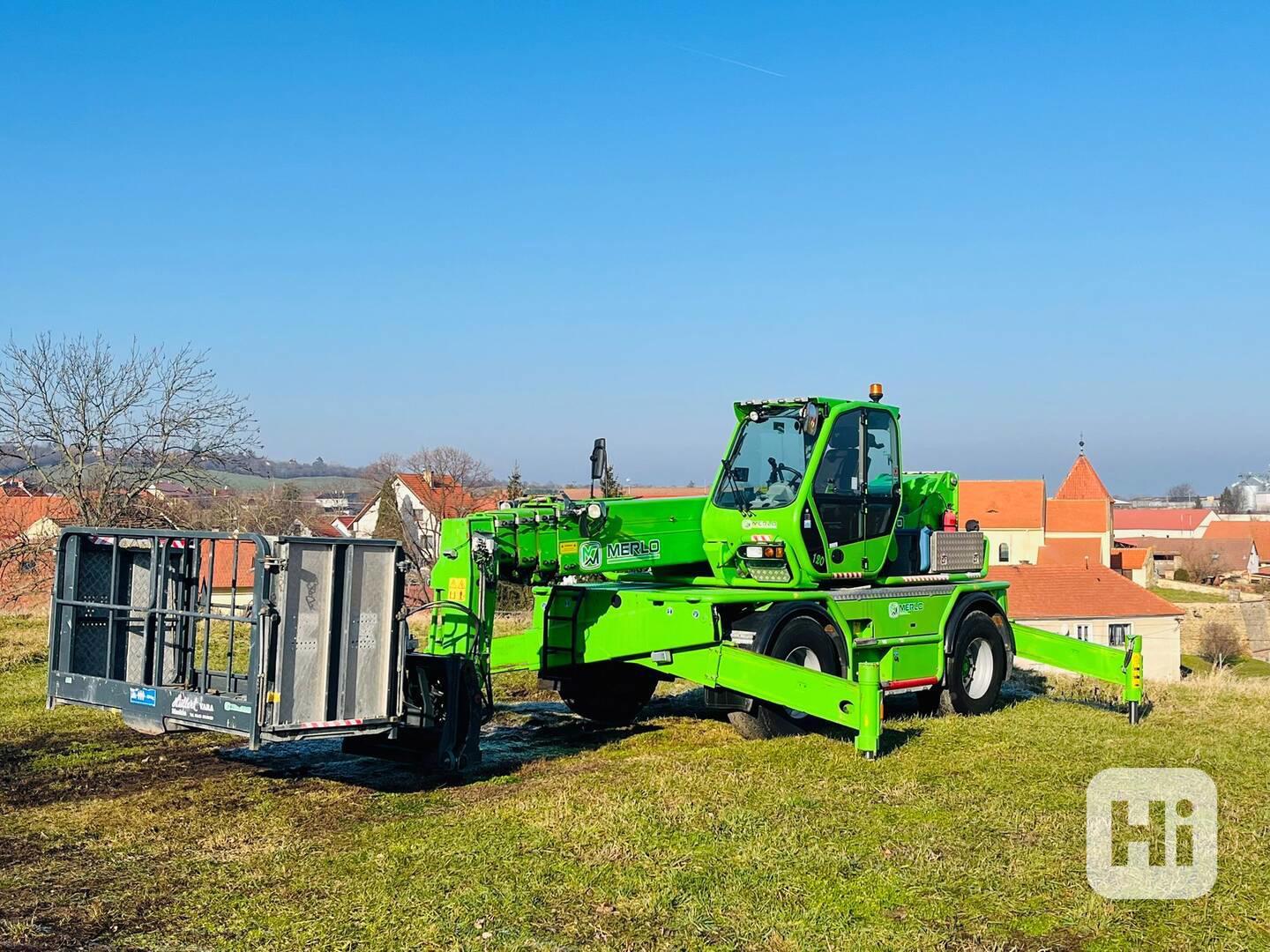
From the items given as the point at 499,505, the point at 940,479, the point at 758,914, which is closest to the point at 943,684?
the point at 940,479

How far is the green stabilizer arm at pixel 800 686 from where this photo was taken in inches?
370

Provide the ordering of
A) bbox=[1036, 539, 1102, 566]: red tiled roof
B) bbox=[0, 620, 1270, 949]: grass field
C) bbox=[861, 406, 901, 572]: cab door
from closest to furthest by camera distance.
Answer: bbox=[0, 620, 1270, 949]: grass field, bbox=[861, 406, 901, 572]: cab door, bbox=[1036, 539, 1102, 566]: red tiled roof

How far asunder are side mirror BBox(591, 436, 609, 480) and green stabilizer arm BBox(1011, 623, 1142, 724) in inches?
191

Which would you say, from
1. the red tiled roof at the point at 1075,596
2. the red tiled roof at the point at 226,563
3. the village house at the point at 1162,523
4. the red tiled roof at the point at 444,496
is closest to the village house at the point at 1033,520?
the red tiled roof at the point at 1075,596

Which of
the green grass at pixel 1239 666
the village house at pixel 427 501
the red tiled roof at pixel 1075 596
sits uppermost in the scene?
the village house at pixel 427 501

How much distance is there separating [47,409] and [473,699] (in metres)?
21.0

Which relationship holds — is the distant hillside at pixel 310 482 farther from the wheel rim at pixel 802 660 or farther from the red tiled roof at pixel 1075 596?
the red tiled roof at pixel 1075 596

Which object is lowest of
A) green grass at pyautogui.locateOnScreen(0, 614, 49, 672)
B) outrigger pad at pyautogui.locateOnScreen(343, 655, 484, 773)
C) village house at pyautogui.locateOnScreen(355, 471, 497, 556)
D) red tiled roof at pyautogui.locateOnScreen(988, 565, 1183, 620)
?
red tiled roof at pyautogui.locateOnScreen(988, 565, 1183, 620)

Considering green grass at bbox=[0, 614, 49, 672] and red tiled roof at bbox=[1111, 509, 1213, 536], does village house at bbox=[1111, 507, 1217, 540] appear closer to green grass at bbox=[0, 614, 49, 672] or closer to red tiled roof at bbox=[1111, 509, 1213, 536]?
red tiled roof at bbox=[1111, 509, 1213, 536]

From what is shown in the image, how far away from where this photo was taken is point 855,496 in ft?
37.0

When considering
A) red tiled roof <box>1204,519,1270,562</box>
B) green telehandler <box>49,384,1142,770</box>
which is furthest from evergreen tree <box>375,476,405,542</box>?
red tiled roof <box>1204,519,1270,562</box>

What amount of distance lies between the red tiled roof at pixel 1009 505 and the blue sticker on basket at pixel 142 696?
68.9 metres

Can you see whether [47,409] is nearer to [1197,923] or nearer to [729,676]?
[729,676]

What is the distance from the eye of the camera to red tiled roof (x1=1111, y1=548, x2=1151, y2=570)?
268 feet
